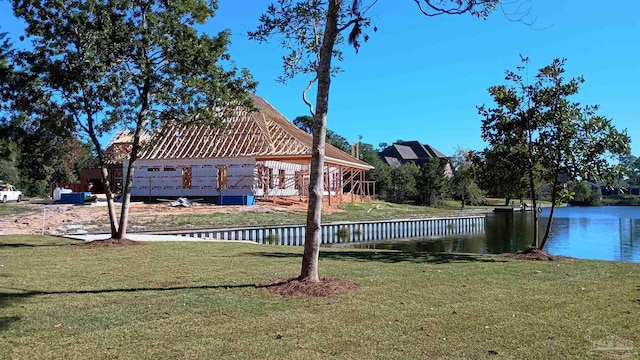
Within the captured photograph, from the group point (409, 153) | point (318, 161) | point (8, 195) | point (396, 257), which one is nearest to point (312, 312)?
point (318, 161)

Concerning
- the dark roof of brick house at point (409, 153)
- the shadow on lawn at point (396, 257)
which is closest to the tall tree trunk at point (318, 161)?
the shadow on lawn at point (396, 257)

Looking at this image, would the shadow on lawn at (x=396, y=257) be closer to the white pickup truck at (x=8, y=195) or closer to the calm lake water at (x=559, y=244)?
the calm lake water at (x=559, y=244)

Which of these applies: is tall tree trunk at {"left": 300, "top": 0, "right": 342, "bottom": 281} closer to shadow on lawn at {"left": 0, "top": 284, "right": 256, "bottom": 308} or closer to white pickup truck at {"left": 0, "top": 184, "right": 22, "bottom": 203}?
shadow on lawn at {"left": 0, "top": 284, "right": 256, "bottom": 308}

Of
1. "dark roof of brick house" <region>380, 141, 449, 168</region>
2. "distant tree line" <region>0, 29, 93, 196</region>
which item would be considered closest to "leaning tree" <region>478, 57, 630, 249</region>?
"distant tree line" <region>0, 29, 93, 196</region>

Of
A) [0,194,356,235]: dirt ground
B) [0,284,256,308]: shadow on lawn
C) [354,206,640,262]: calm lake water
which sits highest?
[0,194,356,235]: dirt ground

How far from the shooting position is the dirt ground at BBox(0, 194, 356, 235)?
1907cm

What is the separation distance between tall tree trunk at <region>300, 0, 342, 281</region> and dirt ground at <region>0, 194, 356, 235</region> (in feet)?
43.6

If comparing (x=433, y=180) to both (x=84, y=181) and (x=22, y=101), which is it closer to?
(x=84, y=181)

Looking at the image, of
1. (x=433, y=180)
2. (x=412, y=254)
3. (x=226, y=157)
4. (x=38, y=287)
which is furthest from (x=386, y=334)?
(x=433, y=180)

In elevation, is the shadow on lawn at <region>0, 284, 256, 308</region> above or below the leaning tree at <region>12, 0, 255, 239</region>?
below

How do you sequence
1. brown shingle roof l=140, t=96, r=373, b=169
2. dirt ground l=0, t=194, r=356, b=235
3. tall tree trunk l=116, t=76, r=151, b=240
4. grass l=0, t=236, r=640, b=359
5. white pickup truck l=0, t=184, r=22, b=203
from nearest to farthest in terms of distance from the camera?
grass l=0, t=236, r=640, b=359 < tall tree trunk l=116, t=76, r=151, b=240 < dirt ground l=0, t=194, r=356, b=235 < brown shingle roof l=140, t=96, r=373, b=169 < white pickup truck l=0, t=184, r=22, b=203

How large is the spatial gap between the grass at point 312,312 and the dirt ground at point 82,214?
31.2 feet

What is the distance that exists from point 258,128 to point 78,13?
24403mm

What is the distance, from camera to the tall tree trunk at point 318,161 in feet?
24.5
